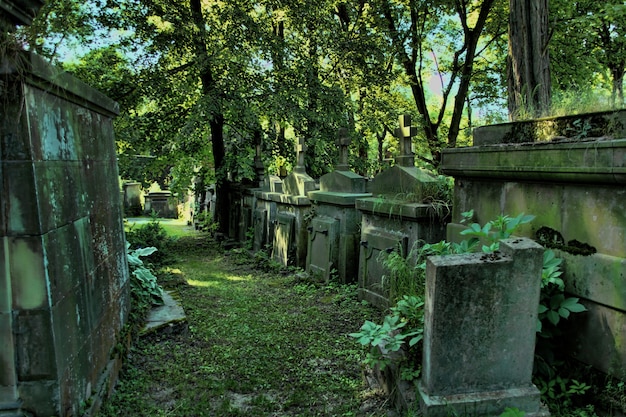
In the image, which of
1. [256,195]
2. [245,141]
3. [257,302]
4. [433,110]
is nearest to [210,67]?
[245,141]

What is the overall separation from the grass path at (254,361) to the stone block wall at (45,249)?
1.78ft

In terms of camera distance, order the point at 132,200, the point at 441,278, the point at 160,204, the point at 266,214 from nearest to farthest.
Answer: the point at 441,278
the point at 266,214
the point at 132,200
the point at 160,204

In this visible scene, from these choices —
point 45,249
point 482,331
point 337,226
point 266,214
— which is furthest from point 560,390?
point 266,214

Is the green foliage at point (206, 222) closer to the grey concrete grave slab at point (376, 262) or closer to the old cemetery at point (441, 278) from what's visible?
the grey concrete grave slab at point (376, 262)

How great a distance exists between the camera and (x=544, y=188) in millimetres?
2795

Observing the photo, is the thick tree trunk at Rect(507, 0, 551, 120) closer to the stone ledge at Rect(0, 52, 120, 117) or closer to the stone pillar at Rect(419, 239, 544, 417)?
the stone pillar at Rect(419, 239, 544, 417)

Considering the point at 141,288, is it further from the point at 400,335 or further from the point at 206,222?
the point at 206,222

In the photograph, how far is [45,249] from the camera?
82.4 inches

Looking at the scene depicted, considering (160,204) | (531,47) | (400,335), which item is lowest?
(160,204)

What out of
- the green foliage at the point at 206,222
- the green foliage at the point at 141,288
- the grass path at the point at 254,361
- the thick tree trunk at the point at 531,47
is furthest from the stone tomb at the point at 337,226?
the green foliage at the point at 206,222

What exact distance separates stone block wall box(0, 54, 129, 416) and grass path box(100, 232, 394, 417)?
1.78ft

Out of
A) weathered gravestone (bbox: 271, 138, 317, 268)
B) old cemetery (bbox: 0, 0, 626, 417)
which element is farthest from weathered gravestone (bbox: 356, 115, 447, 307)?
weathered gravestone (bbox: 271, 138, 317, 268)

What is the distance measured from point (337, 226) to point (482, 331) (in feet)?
13.6

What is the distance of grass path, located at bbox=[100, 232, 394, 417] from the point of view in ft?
9.67
